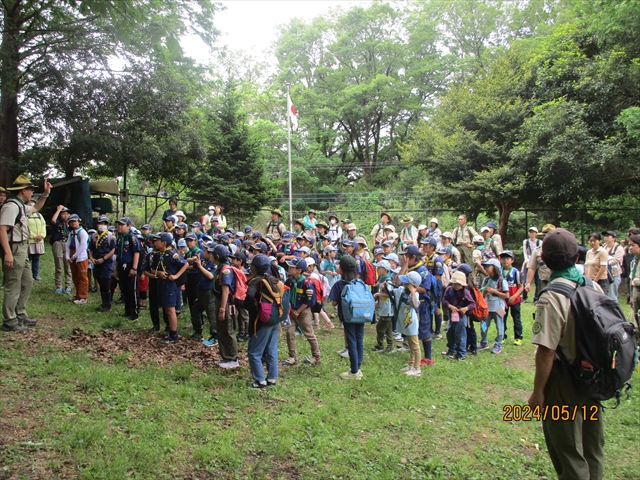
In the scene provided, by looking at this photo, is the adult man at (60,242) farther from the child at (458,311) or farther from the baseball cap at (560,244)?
the baseball cap at (560,244)

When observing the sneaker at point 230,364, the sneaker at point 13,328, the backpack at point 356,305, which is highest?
the backpack at point 356,305

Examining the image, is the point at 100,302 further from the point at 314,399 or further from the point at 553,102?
the point at 553,102

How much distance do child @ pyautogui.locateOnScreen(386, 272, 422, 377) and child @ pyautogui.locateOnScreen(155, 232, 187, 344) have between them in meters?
3.80

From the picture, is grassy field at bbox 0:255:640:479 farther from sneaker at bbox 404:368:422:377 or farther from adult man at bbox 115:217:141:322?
adult man at bbox 115:217:141:322

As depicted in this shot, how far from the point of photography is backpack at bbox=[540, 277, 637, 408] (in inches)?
113

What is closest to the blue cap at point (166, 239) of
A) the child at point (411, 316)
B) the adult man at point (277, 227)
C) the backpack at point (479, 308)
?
the adult man at point (277, 227)

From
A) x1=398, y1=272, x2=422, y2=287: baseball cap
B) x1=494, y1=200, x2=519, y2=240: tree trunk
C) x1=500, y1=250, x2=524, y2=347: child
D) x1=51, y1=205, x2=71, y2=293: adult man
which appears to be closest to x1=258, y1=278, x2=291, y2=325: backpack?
x1=398, y1=272, x2=422, y2=287: baseball cap

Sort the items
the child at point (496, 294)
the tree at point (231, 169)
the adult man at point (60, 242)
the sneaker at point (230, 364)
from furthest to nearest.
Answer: the tree at point (231, 169) < the adult man at point (60, 242) < the child at point (496, 294) < the sneaker at point (230, 364)

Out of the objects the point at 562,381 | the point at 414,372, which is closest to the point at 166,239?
the point at 414,372

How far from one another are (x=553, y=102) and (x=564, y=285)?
15900 mm

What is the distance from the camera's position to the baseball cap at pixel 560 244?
126 inches

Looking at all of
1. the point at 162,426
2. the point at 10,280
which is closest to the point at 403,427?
the point at 162,426

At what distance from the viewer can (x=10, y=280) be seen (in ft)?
22.7

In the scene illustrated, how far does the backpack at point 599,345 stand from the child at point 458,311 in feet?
15.0
